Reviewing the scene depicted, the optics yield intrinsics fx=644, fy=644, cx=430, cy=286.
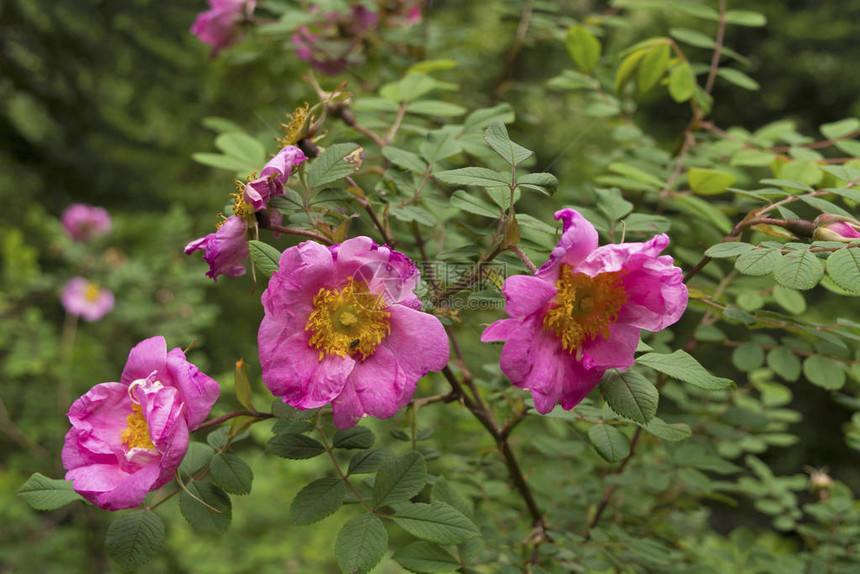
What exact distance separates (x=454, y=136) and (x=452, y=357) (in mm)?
277

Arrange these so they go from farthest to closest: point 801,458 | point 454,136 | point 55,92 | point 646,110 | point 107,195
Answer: point 646,110 < point 801,458 < point 107,195 < point 55,92 < point 454,136

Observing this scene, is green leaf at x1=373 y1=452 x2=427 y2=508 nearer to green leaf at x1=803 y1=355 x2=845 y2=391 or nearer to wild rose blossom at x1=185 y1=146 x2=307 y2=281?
wild rose blossom at x1=185 y1=146 x2=307 y2=281

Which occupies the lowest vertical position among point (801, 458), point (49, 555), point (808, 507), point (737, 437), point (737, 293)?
point (801, 458)

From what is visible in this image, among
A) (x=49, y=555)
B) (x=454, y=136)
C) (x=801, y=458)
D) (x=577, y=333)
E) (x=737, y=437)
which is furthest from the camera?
(x=801, y=458)

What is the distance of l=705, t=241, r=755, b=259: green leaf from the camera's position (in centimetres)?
53

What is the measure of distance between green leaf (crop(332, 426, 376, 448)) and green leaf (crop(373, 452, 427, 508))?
4 centimetres


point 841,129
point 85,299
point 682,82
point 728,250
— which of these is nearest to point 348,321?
point 728,250

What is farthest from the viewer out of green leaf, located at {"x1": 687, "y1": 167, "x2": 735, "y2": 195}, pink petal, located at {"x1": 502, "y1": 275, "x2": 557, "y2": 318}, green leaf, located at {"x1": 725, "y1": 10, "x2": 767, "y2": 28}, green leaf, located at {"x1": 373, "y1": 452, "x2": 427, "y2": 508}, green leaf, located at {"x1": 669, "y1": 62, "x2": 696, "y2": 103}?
green leaf, located at {"x1": 725, "y1": 10, "x2": 767, "y2": 28}

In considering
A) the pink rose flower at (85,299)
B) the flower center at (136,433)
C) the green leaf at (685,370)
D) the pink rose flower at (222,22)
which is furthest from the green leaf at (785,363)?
the pink rose flower at (85,299)

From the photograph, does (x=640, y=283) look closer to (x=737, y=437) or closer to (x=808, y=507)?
(x=737, y=437)

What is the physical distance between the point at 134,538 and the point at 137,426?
3.6 inches

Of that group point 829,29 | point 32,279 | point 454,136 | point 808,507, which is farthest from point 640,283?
point 829,29

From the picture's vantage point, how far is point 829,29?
314 centimetres
